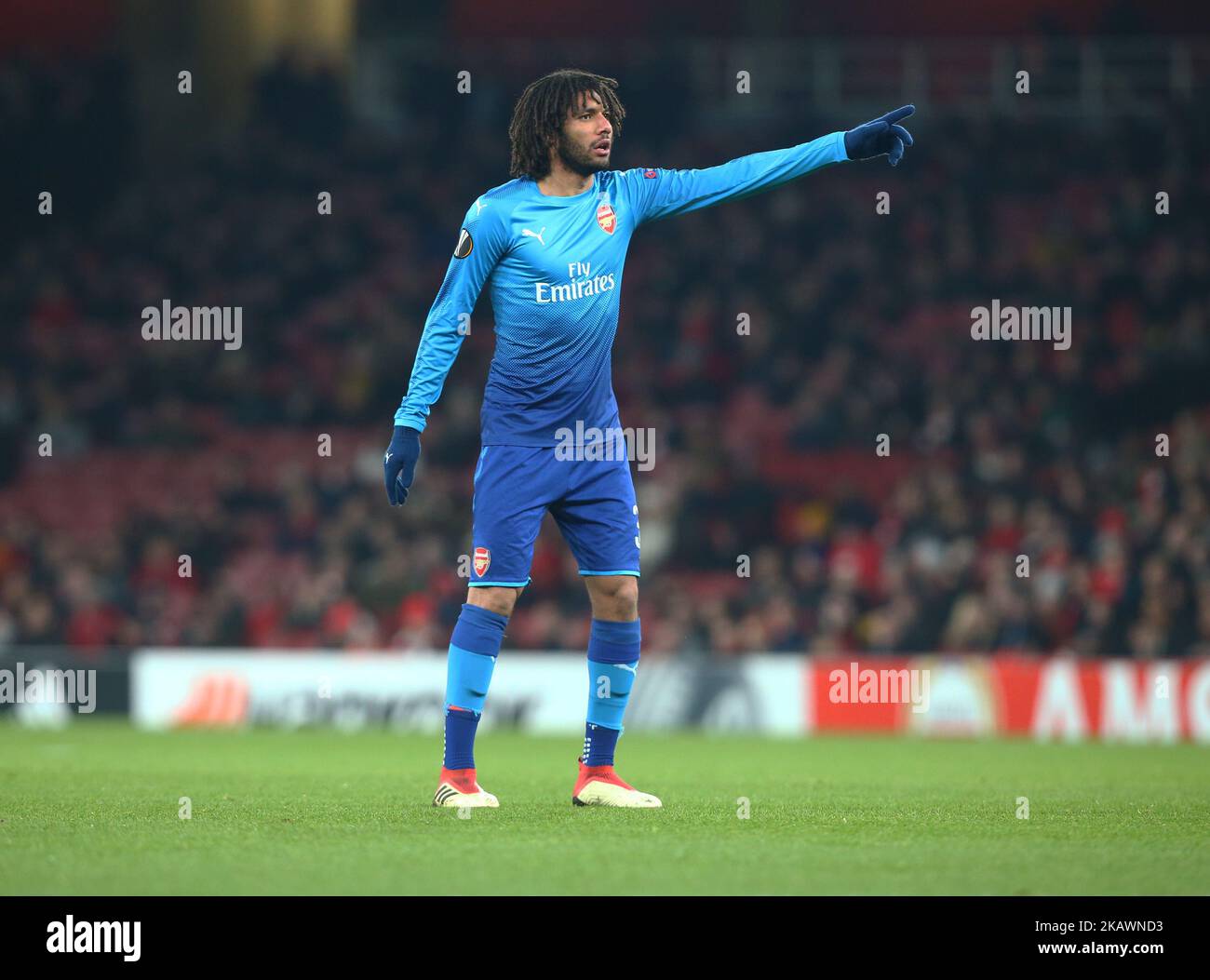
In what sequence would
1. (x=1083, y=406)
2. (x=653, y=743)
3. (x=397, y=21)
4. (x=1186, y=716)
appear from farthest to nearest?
(x=397, y=21) → (x=1083, y=406) → (x=1186, y=716) → (x=653, y=743)

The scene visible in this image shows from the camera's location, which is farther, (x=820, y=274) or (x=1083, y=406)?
(x=820, y=274)

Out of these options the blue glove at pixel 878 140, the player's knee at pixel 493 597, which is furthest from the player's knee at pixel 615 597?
the blue glove at pixel 878 140

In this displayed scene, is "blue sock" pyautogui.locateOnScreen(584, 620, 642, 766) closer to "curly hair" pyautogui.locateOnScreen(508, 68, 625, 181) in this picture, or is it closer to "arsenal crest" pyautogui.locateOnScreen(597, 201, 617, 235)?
"arsenal crest" pyautogui.locateOnScreen(597, 201, 617, 235)

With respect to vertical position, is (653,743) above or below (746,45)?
below

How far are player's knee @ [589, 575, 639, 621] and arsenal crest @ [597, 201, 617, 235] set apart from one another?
135cm

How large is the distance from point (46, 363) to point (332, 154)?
4947mm

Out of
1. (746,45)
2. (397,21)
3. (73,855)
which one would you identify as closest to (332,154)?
(397,21)

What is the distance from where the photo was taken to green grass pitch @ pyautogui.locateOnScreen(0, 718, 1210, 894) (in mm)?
4969

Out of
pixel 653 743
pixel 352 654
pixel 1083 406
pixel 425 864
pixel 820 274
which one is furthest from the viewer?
pixel 820 274

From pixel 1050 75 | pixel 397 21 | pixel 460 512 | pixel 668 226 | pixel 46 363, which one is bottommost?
pixel 460 512

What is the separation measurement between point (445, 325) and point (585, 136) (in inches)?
35.3

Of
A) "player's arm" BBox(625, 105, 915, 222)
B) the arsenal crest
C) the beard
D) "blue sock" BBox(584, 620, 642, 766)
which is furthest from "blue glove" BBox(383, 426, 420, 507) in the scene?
"player's arm" BBox(625, 105, 915, 222)

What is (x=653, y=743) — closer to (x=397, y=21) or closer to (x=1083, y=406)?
(x=1083, y=406)

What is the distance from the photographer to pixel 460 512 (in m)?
19.1
